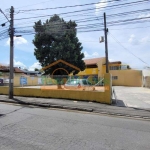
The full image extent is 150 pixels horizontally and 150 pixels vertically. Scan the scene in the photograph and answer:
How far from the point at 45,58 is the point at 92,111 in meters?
13.5

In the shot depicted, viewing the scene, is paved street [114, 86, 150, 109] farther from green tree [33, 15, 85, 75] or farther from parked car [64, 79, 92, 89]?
green tree [33, 15, 85, 75]

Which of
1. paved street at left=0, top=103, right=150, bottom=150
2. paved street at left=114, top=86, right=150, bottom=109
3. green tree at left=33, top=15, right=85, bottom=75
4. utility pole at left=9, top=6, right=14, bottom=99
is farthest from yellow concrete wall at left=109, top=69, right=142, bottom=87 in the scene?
paved street at left=0, top=103, right=150, bottom=150

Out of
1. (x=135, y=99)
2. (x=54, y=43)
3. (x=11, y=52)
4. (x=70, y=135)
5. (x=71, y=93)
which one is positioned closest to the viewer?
(x=70, y=135)

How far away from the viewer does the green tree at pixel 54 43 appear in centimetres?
2062

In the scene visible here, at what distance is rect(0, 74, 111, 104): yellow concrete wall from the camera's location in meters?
11.1

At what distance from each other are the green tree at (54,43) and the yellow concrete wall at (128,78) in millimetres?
16699

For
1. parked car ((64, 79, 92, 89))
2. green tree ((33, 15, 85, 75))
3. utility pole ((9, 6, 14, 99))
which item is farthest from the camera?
green tree ((33, 15, 85, 75))

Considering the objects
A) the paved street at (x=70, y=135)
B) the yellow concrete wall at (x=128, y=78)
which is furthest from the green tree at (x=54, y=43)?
the yellow concrete wall at (x=128, y=78)

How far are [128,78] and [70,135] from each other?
31960 millimetres

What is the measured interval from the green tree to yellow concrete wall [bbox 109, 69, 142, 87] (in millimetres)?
16699

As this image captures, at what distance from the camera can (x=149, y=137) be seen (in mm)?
5141

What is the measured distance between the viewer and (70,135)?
5148mm

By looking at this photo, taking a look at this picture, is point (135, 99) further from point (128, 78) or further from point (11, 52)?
point (128, 78)

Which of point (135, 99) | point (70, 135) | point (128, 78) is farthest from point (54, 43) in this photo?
point (128, 78)
